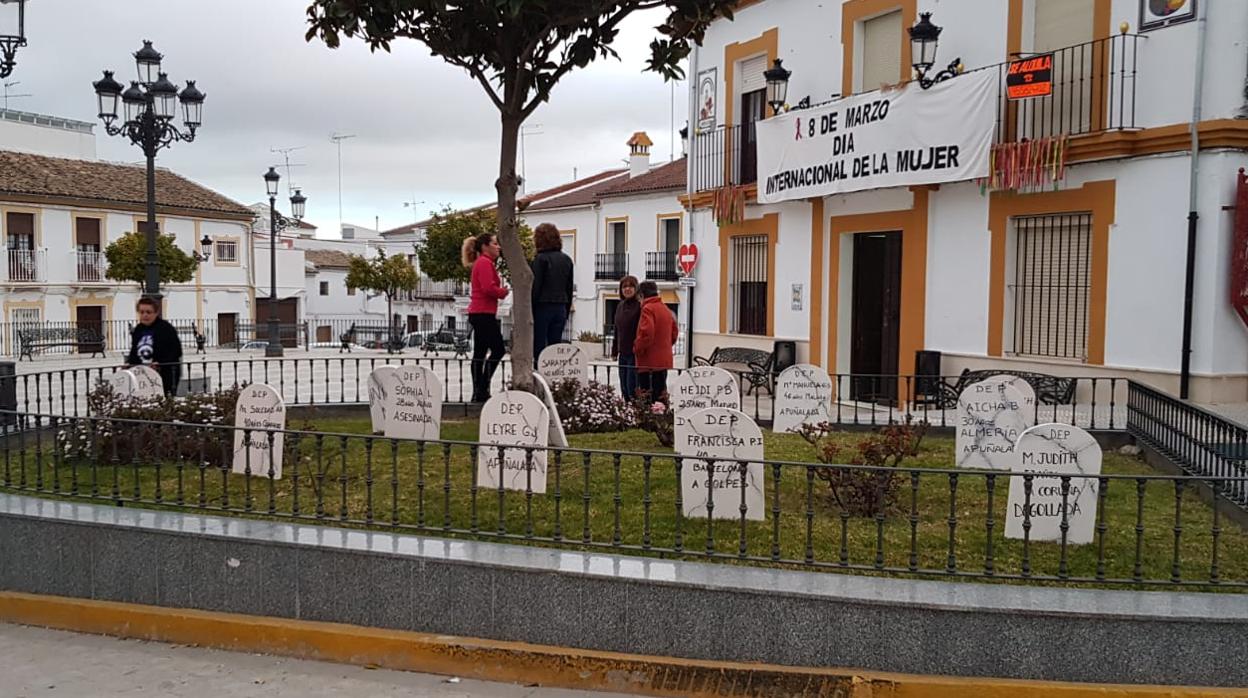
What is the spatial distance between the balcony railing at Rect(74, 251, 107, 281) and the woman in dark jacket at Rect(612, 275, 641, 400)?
34.0 meters

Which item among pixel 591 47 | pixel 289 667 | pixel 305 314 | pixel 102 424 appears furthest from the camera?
pixel 305 314

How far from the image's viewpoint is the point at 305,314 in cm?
5681

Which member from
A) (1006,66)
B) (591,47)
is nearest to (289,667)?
(591,47)

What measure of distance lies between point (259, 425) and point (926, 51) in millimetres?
9440

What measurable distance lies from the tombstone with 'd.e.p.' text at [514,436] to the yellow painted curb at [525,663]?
1399 millimetres

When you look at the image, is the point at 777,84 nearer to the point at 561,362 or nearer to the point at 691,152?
the point at 691,152

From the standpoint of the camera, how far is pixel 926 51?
42.5ft

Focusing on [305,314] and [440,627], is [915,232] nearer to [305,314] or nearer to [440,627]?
[440,627]

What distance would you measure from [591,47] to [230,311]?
42.1 meters

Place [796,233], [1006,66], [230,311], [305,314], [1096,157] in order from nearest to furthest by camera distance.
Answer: [1096,157], [1006,66], [796,233], [230,311], [305,314]

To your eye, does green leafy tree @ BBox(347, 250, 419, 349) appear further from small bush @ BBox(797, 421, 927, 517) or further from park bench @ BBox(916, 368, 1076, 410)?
small bush @ BBox(797, 421, 927, 517)

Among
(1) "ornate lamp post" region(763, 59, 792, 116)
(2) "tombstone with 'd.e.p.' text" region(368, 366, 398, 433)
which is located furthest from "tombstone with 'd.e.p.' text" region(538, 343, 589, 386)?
(1) "ornate lamp post" region(763, 59, 792, 116)

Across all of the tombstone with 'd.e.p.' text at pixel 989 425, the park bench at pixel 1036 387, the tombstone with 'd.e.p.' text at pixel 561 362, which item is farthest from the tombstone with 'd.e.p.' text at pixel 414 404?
the park bench at pixel 1036 387

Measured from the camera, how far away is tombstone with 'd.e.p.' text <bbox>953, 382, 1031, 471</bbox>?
7.98 metres
